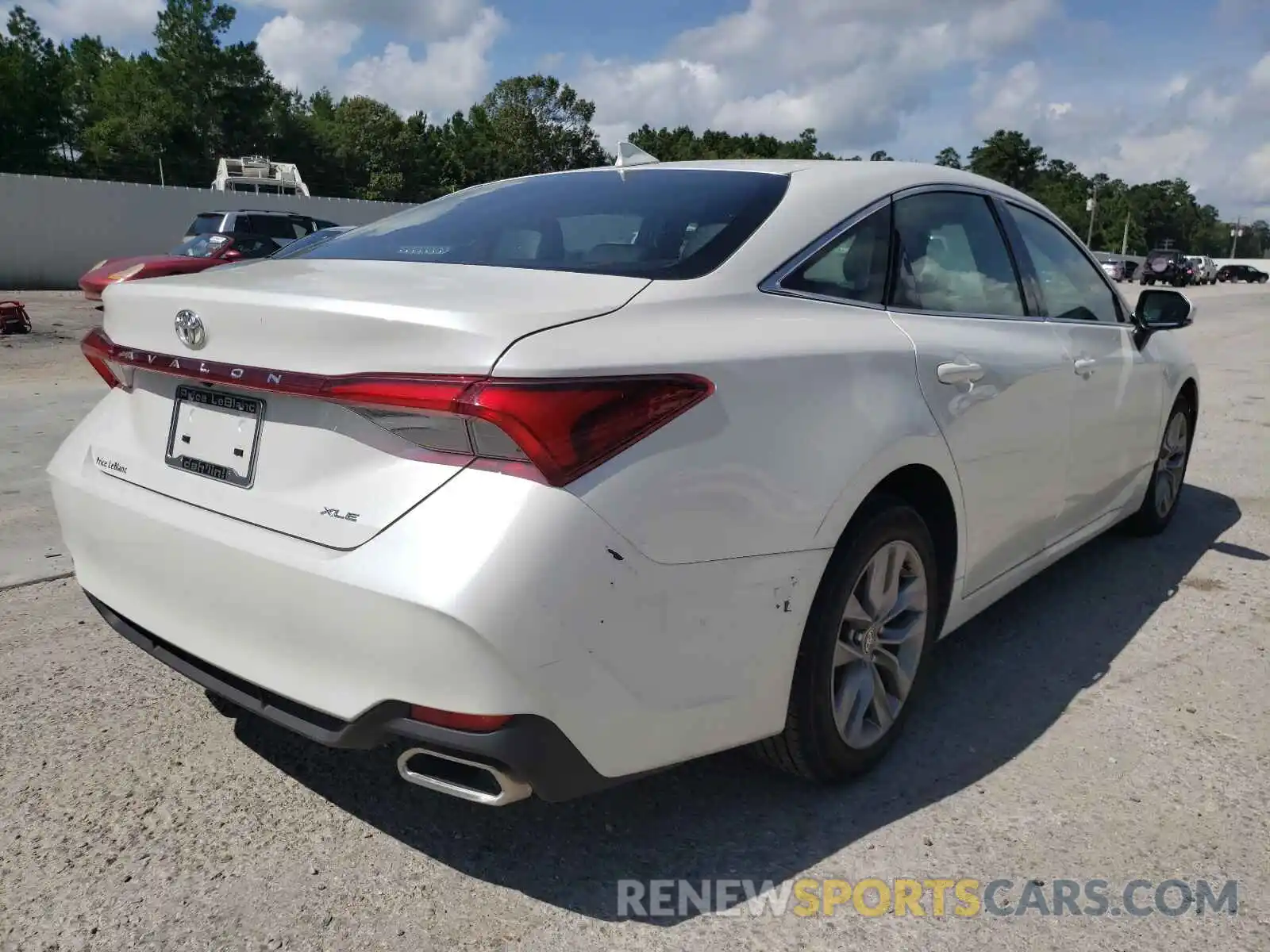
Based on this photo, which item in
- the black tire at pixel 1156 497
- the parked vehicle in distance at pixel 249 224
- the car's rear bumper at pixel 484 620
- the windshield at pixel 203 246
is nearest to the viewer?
the car's rear bumper at pixel 484 620

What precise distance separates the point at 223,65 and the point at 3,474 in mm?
62414

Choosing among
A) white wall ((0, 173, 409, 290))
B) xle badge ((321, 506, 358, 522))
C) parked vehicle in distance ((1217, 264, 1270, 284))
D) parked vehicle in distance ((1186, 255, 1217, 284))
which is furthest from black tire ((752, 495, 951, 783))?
parked vehicle in distance ((1217, 264, 1270, 284))

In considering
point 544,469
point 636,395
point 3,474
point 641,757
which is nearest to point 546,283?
point 636,395

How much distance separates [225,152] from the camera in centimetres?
5831

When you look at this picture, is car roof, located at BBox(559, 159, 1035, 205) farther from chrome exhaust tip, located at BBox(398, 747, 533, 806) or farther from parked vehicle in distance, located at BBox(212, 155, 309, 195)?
parked vehicle in distance, located at BBox(212, 155, 309, 195)

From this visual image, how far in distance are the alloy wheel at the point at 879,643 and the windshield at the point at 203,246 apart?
1571 centimetres

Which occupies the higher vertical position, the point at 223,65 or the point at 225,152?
the point at 223,65

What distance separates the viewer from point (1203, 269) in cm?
6091

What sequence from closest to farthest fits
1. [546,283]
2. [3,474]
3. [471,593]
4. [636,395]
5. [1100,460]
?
[471,593], [636,395], [546,283], [1100,460], [3,474]

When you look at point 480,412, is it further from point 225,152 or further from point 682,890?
point 225,152

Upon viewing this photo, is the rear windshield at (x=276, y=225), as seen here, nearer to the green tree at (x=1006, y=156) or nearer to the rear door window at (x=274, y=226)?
the rear door window at (x=274, y=226)

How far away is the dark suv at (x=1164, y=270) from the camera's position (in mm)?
50062

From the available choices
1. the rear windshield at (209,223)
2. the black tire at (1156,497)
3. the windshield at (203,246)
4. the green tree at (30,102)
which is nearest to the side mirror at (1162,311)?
the black tire at (1156,497)

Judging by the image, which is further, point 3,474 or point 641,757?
point 3,474
